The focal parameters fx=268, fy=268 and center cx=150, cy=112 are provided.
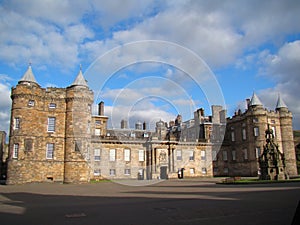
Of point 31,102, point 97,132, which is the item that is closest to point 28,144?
point 31,102

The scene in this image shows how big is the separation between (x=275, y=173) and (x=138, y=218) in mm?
21472

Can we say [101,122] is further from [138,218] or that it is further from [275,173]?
[138,218]

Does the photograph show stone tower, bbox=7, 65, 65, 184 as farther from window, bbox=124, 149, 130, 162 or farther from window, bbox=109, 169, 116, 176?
window, bbox=124, 149, 130, 162

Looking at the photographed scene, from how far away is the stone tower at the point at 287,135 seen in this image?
4503cm

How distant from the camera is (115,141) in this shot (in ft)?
140

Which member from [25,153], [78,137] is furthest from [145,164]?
[25,153]

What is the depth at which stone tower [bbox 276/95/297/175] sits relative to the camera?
4503 cm

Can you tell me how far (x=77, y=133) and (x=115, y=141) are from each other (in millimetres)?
10957

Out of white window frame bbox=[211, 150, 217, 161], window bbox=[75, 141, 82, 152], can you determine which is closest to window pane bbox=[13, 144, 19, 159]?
window bbox=[75, 141, 82, 152]

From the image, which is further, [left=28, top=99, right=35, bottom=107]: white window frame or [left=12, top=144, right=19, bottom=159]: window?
[left=28, top=99, right=35, bottom=107]: white window frame

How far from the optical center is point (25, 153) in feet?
99.2

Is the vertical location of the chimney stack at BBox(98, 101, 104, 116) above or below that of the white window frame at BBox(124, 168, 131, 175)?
above

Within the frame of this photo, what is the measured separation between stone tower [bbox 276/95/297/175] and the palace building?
155 millimetres

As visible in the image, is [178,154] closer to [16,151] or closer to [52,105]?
[52,105]
